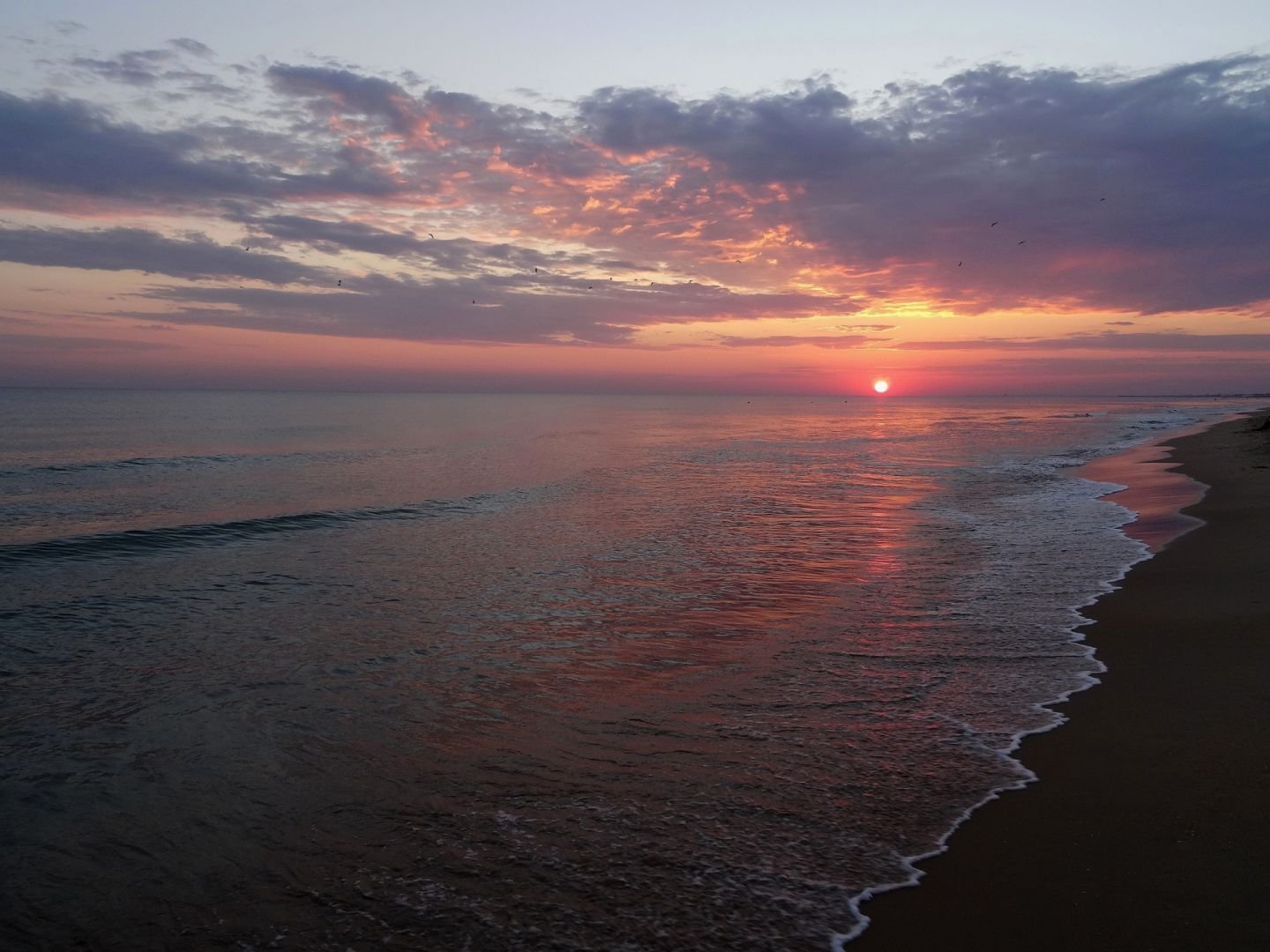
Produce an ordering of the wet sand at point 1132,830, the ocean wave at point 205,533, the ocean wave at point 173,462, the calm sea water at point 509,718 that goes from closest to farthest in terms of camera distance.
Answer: the wet sand at point 1132,830 → the calm sea water at point 509,718 → the ocean wave at point 205,533 → the ocean wave at point 173,462

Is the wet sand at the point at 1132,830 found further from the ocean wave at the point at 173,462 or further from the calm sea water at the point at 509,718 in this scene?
the ocean wave at the point at 173,462

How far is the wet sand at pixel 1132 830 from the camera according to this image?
15.0 feet

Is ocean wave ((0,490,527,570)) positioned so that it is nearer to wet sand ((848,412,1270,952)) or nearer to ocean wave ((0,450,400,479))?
ocean wave ((0,450,400,479))

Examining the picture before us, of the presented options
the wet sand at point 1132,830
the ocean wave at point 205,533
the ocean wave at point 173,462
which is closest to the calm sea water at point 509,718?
the ocean wave at point 205,533

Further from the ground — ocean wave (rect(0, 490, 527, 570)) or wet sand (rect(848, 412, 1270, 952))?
wet sand (rect(848, 412, 1270, 952))

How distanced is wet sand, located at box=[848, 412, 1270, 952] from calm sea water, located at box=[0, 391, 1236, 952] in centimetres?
35

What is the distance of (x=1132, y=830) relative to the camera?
220 inches

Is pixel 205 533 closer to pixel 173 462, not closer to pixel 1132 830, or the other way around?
pixel 173 462

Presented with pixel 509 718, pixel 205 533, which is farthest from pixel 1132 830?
pixel 205 533

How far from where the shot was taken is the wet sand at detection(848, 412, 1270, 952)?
458 cm

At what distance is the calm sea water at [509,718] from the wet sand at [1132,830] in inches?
13.9

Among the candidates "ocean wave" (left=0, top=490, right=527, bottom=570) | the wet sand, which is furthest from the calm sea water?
the wet sand

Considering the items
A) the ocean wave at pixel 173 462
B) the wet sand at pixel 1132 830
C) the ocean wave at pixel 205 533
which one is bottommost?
the ocean wave at pixel 205 533

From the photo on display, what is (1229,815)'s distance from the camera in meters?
5.68
